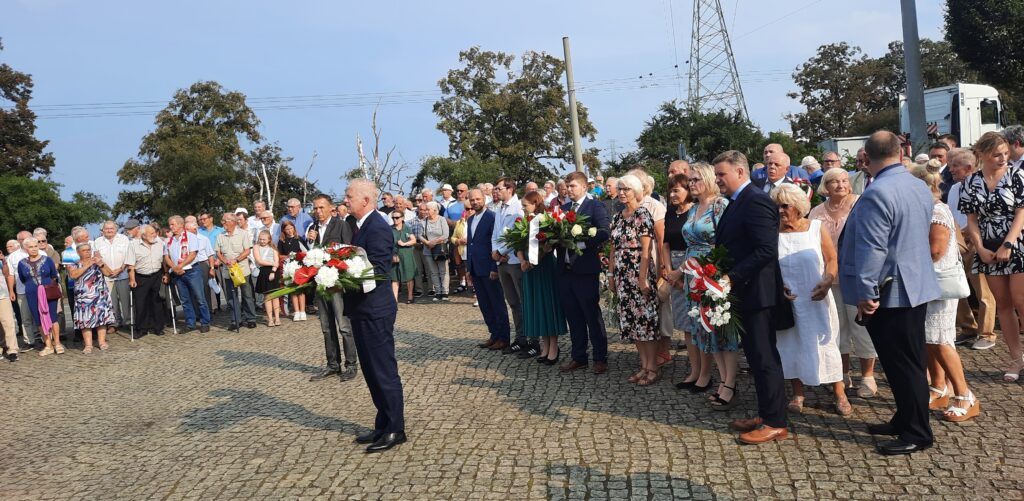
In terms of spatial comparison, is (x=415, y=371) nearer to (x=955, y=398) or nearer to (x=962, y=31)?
(x=955, y=398)

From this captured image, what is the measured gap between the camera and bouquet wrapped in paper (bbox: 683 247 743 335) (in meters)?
5.34

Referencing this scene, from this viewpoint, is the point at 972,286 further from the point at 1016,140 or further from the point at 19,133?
the point at 19,133

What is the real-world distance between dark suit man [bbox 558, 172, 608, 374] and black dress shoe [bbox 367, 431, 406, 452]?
247 cm

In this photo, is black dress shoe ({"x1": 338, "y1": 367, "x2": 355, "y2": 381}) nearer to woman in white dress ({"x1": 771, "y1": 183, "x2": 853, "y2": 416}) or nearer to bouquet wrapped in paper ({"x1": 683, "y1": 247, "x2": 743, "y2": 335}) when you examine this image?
bouquet wrapped in paper ({"x1": 683, "y1": 247, "x2": 743, "y2": 335})

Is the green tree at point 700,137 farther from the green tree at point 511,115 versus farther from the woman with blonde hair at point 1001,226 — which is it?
the woman with blonde hair at point 1001,226

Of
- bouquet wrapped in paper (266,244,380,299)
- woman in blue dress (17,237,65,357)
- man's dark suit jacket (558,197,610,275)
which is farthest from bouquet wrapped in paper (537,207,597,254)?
woman in blue dress (17,237,65,357)

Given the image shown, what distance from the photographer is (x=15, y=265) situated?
1316cm

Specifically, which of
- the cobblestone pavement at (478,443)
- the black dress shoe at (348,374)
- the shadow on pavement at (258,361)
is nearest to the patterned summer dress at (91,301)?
the shadow on pavement at (258,361)

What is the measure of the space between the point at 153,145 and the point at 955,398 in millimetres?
47251

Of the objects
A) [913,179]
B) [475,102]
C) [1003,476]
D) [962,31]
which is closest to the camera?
[1003,476]

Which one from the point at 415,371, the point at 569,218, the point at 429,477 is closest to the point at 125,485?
the point at 429,477

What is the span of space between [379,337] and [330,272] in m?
0.66

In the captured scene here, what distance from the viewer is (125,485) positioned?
5.68m

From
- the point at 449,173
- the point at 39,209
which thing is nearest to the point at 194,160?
the point at 39,209
